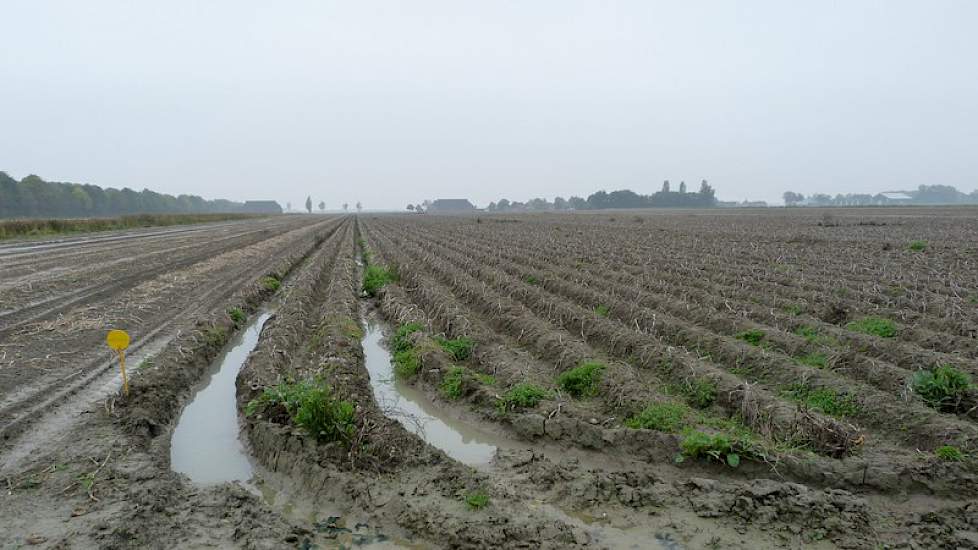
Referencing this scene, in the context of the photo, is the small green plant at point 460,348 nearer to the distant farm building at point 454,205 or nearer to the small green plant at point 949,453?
the small green plant at point 949,453

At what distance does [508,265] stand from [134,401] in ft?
39.2

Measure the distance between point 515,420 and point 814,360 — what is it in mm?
4266

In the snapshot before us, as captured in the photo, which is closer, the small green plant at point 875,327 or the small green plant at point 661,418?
the small green plant at point 661,418

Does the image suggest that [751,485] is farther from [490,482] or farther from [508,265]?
[508,265]

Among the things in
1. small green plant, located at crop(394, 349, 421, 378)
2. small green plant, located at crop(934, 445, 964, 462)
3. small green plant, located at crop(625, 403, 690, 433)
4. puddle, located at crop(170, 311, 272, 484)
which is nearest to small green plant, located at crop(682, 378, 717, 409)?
small green plant, located at crop(625, 403, 690, 433)

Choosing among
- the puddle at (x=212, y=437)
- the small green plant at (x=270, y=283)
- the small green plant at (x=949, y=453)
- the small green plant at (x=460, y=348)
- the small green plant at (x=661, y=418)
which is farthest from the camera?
the small green plant at (x=270, y=283)

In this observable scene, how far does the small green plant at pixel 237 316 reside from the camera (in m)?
11.2

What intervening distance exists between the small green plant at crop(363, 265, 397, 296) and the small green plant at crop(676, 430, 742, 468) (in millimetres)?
10877

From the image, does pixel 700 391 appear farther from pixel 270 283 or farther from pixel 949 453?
pixel 270 283

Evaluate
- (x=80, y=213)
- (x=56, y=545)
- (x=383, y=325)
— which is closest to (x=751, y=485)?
(x=56, y=545)

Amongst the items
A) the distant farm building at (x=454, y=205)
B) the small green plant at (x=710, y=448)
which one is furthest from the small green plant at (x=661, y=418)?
the distant farm building at (x=454, y=205)

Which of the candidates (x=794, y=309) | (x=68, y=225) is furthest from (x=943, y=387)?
(x=68, y=225)

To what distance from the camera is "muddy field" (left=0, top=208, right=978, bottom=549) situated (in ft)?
13.4

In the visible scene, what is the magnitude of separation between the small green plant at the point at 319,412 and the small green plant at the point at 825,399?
5.11 m
